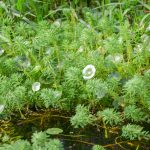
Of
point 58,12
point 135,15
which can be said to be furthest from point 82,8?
point 135,15

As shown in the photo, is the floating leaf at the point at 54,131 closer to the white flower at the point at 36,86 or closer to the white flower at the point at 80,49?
the white flower at the point at 36,86

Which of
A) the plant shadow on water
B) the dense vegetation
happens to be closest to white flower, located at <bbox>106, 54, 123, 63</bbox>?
the dense vegetation

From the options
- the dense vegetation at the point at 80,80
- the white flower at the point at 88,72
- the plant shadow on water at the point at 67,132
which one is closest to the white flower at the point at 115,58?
the dense vegetation at the point at 80,80

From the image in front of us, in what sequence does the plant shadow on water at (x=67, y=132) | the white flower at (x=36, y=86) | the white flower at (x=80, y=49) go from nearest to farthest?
the plant shadow on water at (x=67, y=132), the white flower at (x=36, y=86), the white flower at (x=80, y=49)

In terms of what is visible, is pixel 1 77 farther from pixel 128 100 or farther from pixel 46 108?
pixel 128 100

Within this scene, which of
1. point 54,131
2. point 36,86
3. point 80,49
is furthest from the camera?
point 80,49

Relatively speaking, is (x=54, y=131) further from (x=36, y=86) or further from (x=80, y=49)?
(x=80, y=49)

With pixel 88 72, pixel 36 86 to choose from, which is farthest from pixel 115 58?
pixel 36 86
